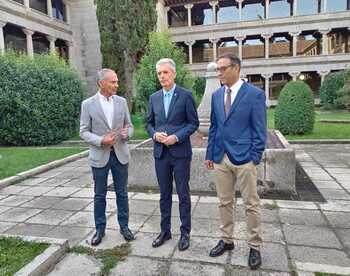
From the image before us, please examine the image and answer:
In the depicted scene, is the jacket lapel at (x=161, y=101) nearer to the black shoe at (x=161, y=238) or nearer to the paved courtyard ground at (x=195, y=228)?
the black shoe at (x=161, y=238)

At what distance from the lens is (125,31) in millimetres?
→ 16984

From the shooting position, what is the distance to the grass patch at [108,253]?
120 inches

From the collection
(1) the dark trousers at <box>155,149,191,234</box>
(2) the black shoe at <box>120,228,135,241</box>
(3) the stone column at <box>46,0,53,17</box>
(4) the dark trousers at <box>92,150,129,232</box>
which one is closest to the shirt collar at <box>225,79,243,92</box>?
(1) the dark trousers at <box>155,149,191,234</box>

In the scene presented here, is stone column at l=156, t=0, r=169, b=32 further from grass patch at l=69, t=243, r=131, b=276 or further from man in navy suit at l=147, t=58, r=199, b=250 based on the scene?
grass patch at l=69, t=243, r=131, b=276

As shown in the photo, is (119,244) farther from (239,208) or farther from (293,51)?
(293,51)

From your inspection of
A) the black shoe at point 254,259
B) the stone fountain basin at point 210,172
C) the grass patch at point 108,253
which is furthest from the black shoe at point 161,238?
the stone fountain basin at point 210,172

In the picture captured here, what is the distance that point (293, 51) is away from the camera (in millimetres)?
30188

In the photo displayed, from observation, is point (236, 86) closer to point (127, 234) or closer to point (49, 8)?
point (127, 234)

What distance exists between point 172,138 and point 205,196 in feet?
7.34

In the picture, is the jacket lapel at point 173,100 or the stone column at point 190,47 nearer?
the jacket lapel at point 173,100

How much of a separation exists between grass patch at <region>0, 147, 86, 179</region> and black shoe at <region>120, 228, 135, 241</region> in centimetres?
416

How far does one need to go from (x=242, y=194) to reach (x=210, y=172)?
2.34 meters

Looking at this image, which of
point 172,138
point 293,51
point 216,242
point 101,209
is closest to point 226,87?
point 172,138

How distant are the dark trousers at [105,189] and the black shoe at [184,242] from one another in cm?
72
